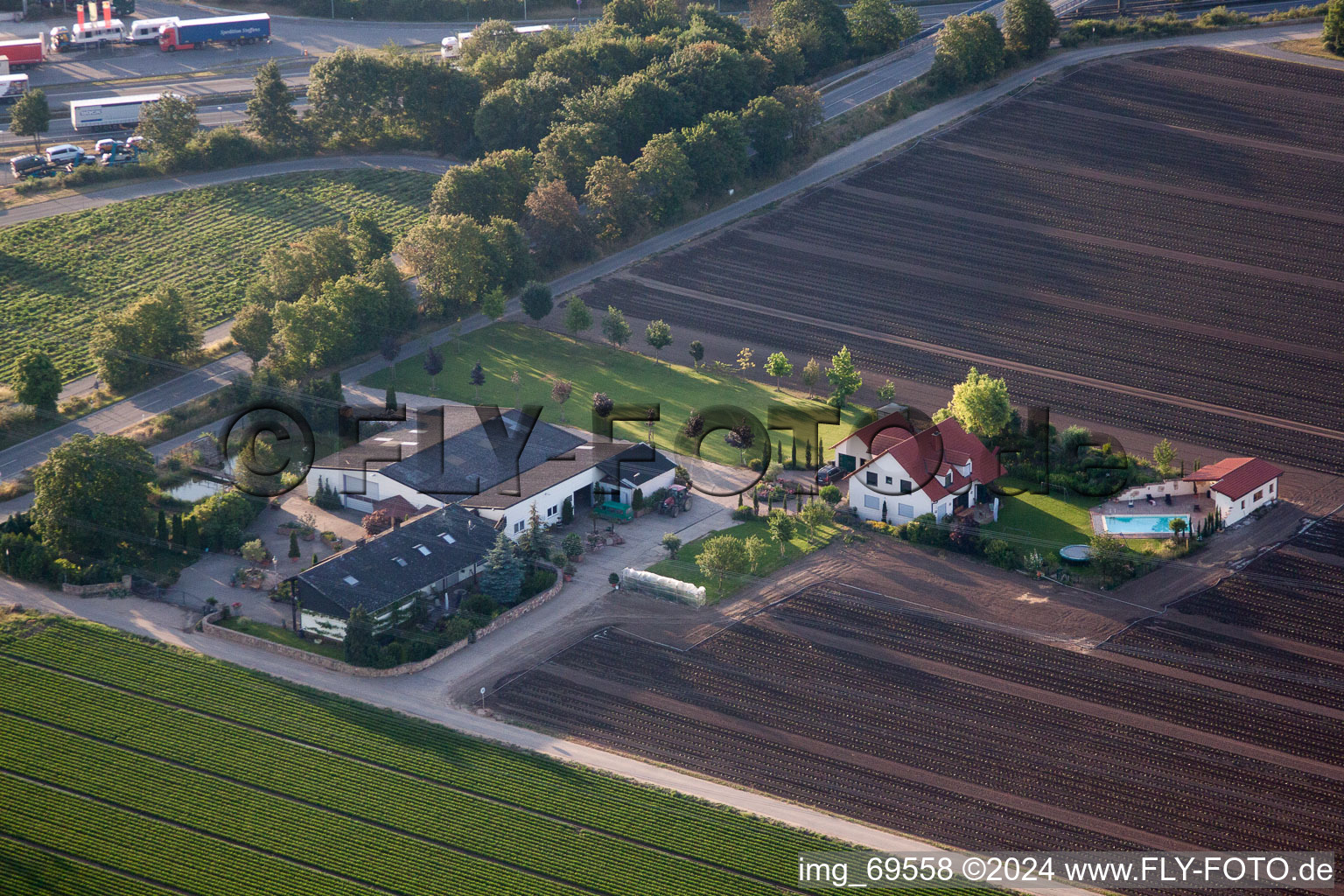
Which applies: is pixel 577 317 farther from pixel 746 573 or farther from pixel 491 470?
pixel 746 573

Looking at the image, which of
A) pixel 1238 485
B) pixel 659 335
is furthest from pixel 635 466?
pixel 1238 485

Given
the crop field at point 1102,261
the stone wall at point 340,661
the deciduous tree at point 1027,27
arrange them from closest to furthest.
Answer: the stone wall at point 340,661 < the crop field at point 1102,261 < the deciduous tree at point 1027,27

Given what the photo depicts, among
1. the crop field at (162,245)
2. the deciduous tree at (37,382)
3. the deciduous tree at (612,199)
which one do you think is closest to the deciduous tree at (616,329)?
the deciduous tree at (612,199)

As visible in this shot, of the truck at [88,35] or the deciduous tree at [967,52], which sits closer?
the deciduous tree at [967,52]

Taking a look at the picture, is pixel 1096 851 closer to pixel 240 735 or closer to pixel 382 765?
pixel 382 765

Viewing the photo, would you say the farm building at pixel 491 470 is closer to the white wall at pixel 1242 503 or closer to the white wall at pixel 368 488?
the white wall at pixel 368 488

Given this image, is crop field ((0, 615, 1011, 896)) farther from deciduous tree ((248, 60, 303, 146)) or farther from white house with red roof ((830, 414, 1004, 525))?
Answer: deciduous tree ((248, 60, 303, 146))
